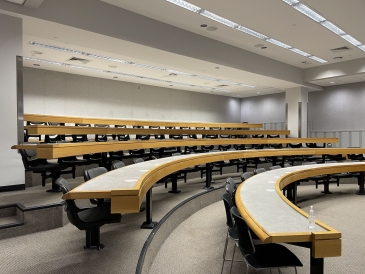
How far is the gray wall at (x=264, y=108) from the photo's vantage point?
1659 centimetres

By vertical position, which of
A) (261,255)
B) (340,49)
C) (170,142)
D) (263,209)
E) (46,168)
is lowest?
(261,255)

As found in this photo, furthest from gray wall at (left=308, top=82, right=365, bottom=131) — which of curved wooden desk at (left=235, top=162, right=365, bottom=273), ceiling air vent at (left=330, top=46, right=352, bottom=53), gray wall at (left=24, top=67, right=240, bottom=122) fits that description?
curved wooden desk at (left=235, top=162, right=365, bottom=273)

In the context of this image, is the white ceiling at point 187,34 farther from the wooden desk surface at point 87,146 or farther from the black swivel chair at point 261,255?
the black swivel chair at point 261,255

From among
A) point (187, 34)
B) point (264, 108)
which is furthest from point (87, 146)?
point (264, 108)

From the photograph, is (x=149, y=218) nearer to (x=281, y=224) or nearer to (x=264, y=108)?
(x=281, y=224)

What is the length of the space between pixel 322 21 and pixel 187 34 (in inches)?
133

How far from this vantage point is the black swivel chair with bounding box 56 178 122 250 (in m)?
2.40

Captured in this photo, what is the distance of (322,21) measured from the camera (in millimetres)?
7359

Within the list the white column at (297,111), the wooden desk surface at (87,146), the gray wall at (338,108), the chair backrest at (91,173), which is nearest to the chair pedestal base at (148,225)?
the chair backrest at (91,173)

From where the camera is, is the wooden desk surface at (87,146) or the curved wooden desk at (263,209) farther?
the wooden desk surface at (87,146)

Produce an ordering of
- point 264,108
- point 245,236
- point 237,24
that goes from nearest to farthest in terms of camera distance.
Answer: point 245,236 → point 237,24 → point 264,108

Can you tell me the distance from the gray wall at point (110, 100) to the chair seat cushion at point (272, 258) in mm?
10568

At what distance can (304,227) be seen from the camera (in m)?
1.85

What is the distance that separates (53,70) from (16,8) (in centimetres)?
646
